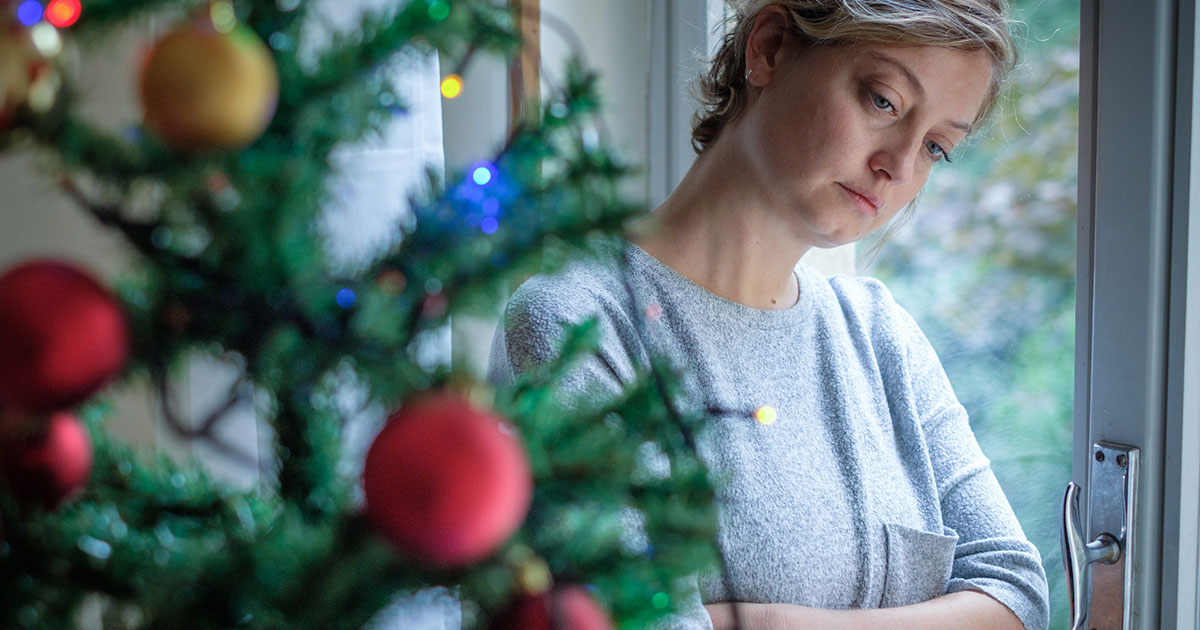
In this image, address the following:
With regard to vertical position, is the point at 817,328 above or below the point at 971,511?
above

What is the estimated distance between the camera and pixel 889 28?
959mm

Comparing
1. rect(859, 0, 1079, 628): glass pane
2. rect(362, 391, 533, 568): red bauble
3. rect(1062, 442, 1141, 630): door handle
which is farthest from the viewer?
rect(859, 0, 1079, 628): glass pane

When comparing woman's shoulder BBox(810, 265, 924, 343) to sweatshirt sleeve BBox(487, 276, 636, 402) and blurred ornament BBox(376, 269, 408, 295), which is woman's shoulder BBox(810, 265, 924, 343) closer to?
sweatshirt sleeve BBox(487, 276, 636, 402)

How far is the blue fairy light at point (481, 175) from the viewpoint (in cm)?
29

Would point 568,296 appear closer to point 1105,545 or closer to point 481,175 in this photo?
point 481,175

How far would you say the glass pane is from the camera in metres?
Result: 1.19

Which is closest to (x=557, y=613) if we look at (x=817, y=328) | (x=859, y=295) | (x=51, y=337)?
(x=51, y=337)

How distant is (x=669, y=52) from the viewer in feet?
4.71

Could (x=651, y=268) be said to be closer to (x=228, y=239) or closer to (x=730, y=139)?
(x=730, y=139)

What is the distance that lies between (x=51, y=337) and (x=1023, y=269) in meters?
1.23

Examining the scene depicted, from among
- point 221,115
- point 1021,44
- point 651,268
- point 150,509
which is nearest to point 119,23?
point 221,115

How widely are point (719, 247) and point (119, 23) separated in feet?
2.76

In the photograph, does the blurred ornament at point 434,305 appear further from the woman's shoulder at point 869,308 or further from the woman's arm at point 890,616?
the woman's shoulder at point 869,308

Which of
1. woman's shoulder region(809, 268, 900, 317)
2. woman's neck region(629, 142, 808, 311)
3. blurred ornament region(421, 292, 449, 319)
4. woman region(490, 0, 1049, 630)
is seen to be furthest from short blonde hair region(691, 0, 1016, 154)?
blurred ornament region(421, 292, 449, 319)
